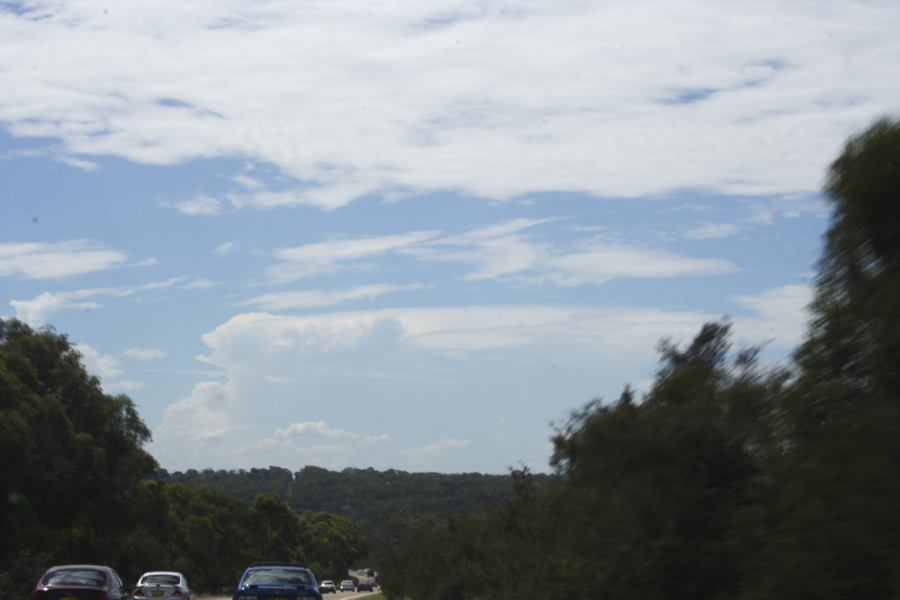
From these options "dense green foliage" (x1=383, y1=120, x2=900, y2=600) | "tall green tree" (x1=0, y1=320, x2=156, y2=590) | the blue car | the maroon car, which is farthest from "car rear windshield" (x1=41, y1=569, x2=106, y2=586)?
"tall green tree" (x1=0, y1=320, x2=156, y2=590)

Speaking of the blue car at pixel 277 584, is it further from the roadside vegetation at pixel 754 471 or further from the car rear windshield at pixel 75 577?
the roadside vegetation at pixel 754 471

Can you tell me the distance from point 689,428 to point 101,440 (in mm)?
41375

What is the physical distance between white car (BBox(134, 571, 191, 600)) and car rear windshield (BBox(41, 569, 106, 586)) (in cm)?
575

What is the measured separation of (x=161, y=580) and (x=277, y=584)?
28.2 feet

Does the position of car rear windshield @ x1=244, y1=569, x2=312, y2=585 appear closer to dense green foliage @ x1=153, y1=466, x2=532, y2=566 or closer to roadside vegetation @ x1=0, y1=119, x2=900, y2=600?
roadside vegetation @ x1=0, y1=119, x2=900, y2=600

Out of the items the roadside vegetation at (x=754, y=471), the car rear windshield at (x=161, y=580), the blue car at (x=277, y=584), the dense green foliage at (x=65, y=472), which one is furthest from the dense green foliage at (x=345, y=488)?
the roadside vegetation at (x=754, y=471)

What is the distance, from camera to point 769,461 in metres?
11.1

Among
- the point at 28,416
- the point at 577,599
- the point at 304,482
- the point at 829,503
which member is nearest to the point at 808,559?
the point at 829,503

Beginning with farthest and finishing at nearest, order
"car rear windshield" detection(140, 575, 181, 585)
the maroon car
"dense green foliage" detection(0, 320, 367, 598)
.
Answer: "dense green foliage" detection(0, 320, 367, 598), "car rear windshield" detection(140, 575, 181, 585), the maroon car

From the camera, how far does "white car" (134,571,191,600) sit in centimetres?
3002

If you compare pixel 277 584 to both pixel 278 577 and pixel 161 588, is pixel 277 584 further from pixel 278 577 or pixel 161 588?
pixel 161 588

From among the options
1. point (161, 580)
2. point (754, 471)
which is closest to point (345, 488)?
point (161, 580)

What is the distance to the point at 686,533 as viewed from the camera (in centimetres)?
1277

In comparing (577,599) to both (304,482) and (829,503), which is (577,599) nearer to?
(829,503)
